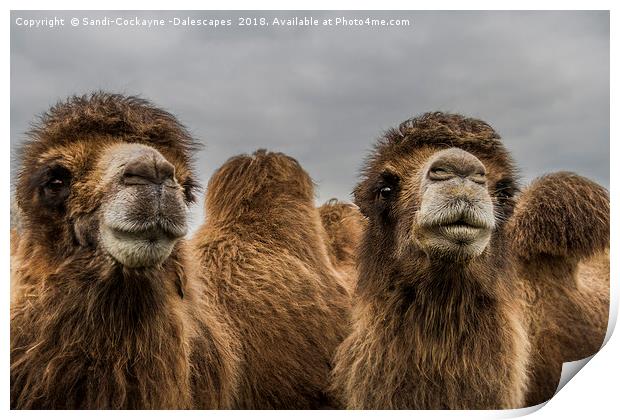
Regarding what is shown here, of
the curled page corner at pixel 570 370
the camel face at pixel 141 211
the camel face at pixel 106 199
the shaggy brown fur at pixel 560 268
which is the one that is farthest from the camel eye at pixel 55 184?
the curled page corner at pixel 570 370

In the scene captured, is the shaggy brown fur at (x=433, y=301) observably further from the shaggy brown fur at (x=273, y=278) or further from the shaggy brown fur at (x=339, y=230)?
the shaggy brown fur at (x=339, y=230)

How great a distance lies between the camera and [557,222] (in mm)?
3318

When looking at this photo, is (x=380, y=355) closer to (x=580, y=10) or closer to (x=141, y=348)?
(x=141, y=348)

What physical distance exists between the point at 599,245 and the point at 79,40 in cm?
227

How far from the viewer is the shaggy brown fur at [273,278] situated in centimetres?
327

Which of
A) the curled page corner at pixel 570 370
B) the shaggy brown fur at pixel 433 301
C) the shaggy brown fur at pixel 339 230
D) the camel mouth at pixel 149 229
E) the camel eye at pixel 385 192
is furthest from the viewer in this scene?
the shaggy brown fur at pixel 339 230

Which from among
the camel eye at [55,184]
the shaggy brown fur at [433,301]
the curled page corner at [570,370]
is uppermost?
the camel eye at [55,184]

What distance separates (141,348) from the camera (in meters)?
2.49

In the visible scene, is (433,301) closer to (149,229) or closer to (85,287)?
(149,229)

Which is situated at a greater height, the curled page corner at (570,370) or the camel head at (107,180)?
the camel head at (107,180)

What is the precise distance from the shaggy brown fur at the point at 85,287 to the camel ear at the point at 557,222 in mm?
1536

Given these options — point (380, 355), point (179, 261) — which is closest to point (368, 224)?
point (380, 355)

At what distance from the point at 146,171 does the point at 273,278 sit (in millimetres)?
1275

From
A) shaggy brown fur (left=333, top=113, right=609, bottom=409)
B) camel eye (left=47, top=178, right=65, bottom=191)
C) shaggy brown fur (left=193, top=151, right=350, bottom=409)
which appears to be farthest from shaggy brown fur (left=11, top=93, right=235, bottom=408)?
shaggy brown fur (left=333, top=113, right=609, bottom=409)
